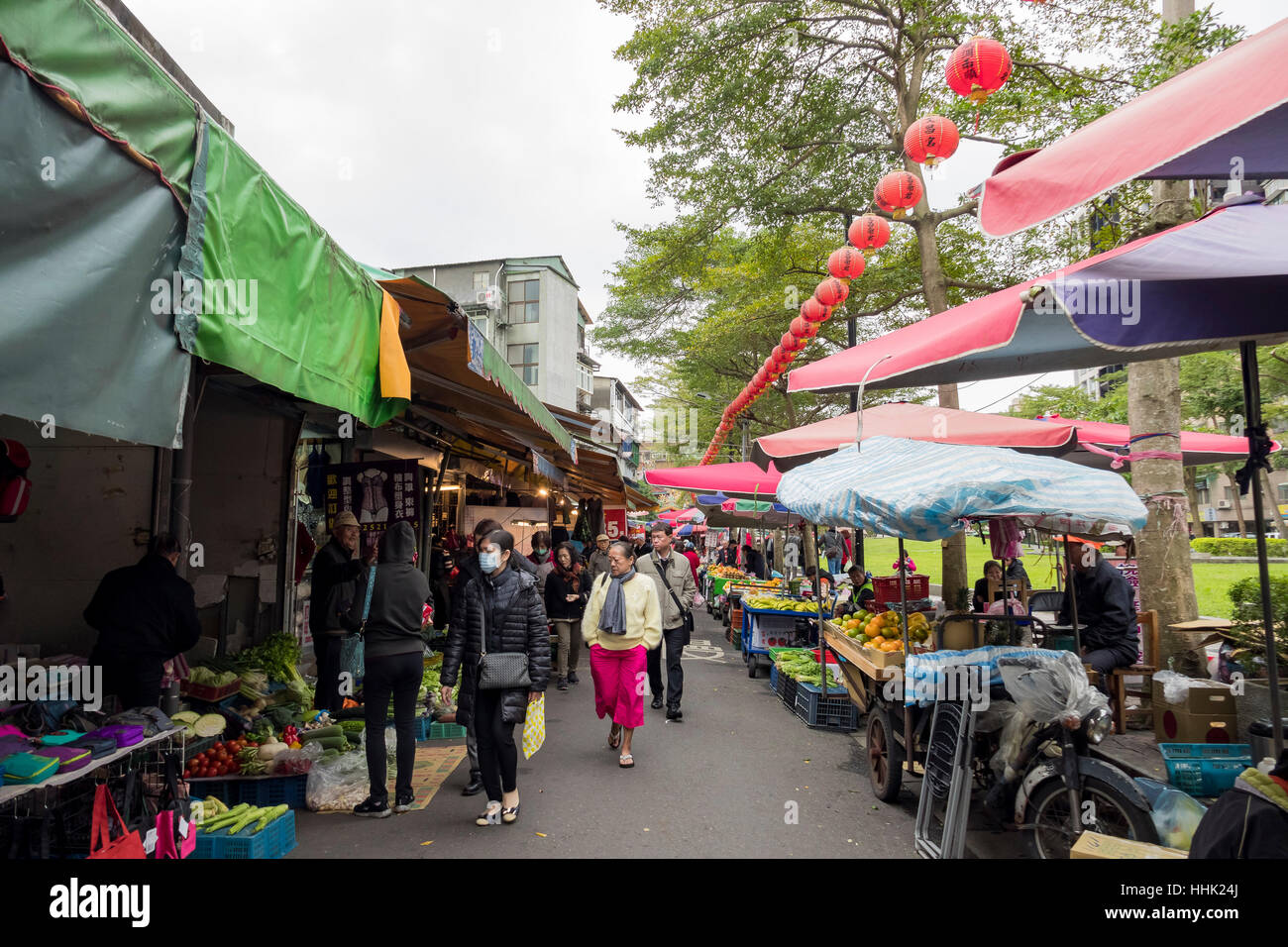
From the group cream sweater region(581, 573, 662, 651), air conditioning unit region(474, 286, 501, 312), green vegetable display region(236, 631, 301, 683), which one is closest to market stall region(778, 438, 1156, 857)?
cream sweater region(581, 573, 662, 651)

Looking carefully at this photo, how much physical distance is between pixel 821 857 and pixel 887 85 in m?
14.2

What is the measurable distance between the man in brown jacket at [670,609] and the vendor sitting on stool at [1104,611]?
Answer: 4.09 m

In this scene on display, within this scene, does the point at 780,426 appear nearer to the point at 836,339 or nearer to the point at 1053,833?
the point at 836,339

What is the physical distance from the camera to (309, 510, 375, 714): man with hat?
6582 millimetres

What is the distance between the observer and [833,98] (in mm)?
12898

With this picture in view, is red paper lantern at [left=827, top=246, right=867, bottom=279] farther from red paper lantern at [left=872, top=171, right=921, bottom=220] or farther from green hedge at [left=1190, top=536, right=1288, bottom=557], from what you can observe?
green hedge at [left=1190, top=536, right=1288, bottom=557]

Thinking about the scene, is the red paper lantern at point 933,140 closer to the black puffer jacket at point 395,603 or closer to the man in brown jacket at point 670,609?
the man in brown jacket at point 670,609

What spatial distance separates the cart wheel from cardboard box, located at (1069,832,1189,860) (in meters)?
2.15

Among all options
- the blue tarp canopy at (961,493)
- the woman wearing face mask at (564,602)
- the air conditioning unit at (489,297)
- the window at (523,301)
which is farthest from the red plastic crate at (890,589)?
the window at (523,301)

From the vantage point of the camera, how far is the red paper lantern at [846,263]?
9.29 meters

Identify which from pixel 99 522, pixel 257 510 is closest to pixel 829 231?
pixel 257 510

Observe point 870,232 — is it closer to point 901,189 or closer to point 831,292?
point 901,189

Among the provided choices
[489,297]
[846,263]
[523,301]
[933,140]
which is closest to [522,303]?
[523,301]

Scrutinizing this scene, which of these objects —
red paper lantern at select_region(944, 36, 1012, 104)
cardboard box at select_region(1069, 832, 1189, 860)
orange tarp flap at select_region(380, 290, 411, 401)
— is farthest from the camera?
red paper lantern at select_region(944, 36, 1012, 104)
